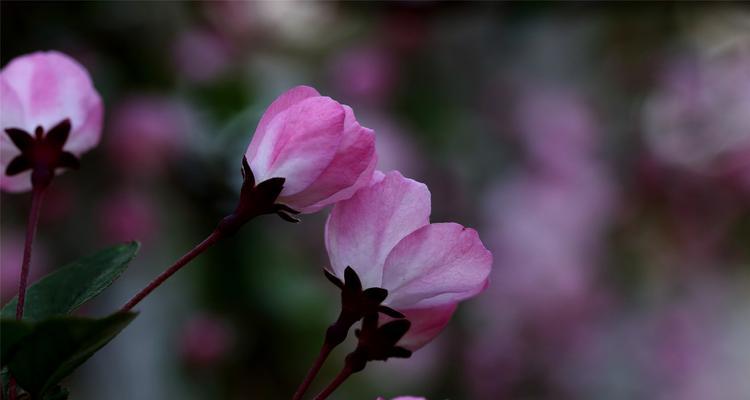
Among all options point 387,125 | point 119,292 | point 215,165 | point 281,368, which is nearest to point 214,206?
point 215,165

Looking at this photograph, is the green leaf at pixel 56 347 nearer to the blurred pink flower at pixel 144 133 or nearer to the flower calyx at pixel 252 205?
the flower calyx at pixel 252 205

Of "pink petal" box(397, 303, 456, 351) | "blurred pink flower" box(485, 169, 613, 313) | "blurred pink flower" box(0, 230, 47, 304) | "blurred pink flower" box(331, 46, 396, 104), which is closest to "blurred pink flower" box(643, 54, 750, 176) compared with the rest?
"blurred pink flower" box(485, 169, 613, 313)

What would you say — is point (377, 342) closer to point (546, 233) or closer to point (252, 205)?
point (252, 205)

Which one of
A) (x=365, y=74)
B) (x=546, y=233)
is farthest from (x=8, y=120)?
(x=546, y=233)

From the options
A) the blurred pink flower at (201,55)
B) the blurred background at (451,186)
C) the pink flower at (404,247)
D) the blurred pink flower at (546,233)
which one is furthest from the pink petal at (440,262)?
the blurred pink flower at (546,233)

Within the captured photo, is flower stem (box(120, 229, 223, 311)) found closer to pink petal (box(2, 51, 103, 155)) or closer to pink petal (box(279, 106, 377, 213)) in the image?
pink petal (box(279, 106, 377, 213))

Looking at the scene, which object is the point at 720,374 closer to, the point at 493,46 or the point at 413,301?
the point at 493,46
